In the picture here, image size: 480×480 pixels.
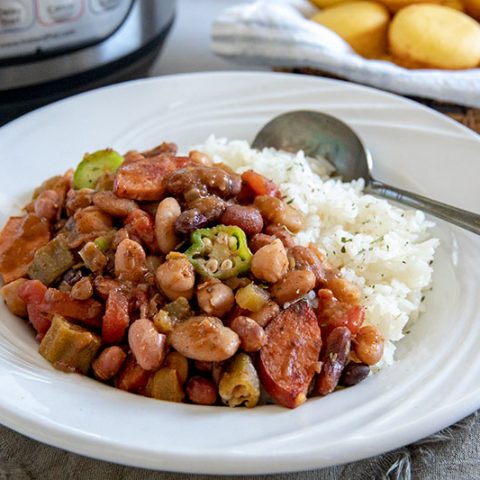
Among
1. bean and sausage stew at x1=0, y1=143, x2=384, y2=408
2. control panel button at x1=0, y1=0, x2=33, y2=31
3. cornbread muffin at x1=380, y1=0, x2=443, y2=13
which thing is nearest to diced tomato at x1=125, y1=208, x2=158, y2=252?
bean and sausage stew at x1=0, y1=143, x2=384, y2=408

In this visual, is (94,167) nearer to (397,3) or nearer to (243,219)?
(243,219)

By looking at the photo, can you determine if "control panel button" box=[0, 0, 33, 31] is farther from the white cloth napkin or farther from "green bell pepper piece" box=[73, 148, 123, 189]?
the white cloth napkin

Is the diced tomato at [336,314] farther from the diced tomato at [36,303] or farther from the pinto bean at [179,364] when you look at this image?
the diced tomato at [36,303]

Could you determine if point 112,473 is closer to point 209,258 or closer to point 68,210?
point 209,258

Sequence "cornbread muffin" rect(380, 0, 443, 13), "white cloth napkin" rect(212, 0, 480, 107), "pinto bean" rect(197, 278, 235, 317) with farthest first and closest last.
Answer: "cornbread muffin" rect(380, 0, 443, 13), "white cloth napkin" rect(212, 0, 480, 107), "pinto bean" rect(197, 278, 235, 317)

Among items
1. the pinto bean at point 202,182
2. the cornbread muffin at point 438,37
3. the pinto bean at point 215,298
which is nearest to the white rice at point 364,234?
the pinto bean at point 202,182

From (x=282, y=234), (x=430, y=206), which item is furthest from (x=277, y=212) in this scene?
(x=430, y=206)
